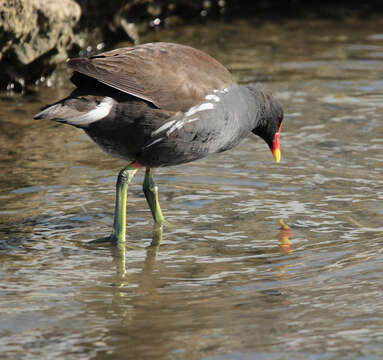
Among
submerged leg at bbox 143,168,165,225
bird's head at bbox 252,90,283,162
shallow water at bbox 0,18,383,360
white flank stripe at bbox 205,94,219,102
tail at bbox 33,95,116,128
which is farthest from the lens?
bird's head at bbox 252,90,283,162

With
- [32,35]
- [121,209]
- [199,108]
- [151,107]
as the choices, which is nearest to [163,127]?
[151,107]

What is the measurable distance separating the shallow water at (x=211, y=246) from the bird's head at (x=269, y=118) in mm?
340

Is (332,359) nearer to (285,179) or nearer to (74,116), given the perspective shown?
(74,116)

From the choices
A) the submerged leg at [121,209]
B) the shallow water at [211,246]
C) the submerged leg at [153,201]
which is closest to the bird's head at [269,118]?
the shallow water at [211,246]

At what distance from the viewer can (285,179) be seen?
5.89 meters

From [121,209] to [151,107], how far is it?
0.64 metres

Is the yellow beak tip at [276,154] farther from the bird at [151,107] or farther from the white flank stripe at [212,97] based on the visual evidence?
the white flank stripe at [212,97]

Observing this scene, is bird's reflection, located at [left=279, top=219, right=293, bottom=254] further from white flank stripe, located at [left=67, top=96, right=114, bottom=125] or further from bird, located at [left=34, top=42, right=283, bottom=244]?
white flank stripe, located at [left=67, top=96, right=114, bottom=125]

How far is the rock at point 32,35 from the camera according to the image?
7.45 meters

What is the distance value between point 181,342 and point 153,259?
1214mm

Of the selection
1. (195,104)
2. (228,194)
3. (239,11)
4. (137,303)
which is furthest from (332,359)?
(239,11)

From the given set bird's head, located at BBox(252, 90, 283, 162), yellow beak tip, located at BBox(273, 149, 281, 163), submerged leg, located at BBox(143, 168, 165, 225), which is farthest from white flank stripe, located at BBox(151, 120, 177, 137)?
yellow beak tip, located at BBox(273, 149, 281, 163)

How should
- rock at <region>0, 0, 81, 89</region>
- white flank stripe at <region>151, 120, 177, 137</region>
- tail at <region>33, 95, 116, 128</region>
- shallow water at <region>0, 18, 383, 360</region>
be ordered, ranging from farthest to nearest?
rock at <region>0, 0, 81, 89</region>
white flank stripe at <region>151, 120, 177, 137</region>
tail at <region>33, 95, 116, 128</region>
shallow water at <region>0, 18, 383, 360</region>

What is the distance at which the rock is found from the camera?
7.45 m
